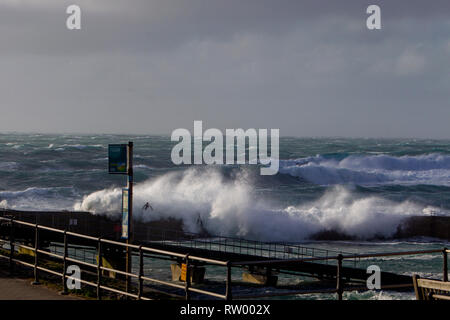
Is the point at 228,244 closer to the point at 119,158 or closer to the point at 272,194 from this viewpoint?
the point at 272,194

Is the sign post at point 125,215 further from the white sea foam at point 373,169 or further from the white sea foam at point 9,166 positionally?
the white sea foam at point 9,166

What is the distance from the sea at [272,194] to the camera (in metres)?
34.5

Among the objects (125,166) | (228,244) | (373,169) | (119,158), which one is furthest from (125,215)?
(373,169)

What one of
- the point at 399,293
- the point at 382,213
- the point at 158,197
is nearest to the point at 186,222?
the point at 158,197

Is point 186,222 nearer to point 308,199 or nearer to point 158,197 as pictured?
point 158,197

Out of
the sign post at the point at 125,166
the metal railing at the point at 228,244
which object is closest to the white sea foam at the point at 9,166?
the metal railing at the point at 228,244

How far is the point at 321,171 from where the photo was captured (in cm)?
6069

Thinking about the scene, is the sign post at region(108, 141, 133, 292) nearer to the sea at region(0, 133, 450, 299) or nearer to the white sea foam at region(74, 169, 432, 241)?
the sea at region(0, 133, 450, 299)

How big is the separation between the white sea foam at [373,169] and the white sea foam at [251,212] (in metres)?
16.4

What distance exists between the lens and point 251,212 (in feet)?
123

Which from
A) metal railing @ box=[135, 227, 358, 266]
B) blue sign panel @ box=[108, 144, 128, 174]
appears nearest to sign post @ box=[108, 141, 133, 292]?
blue sign panel @ box=[108, 144, 128, 174]

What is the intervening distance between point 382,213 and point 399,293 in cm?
2003

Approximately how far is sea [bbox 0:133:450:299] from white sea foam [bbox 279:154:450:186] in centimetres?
11

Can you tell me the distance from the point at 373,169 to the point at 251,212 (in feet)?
106
